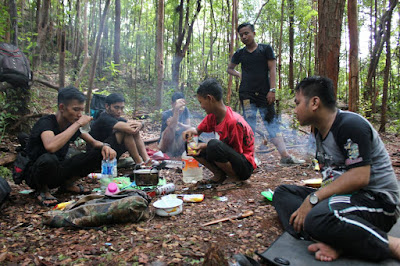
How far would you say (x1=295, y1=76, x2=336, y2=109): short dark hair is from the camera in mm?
2097

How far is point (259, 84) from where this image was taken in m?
4.96

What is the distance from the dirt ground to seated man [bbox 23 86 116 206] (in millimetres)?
266

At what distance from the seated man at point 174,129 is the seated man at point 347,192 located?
3.32 meters

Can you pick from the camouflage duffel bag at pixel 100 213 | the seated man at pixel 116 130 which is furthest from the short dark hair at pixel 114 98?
the camouflage duffel bag at pixel 100 213

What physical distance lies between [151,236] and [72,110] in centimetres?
184

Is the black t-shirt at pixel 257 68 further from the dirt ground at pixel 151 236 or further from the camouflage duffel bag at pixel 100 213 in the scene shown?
the camouflage duffel bag at pixel 100 213

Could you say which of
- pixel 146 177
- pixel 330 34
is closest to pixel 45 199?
pixel 146 177

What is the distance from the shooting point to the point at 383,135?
335 inches

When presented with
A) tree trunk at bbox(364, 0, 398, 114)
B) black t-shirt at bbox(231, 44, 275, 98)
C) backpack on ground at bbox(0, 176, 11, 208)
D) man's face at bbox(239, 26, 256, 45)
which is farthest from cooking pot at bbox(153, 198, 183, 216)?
tree trunk at bbox(364, 0, 398, 114)

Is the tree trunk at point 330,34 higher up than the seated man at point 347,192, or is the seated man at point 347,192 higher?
the tree trunk at point 330,34

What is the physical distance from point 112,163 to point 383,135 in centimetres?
828

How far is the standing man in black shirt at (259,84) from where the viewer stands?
4.83m

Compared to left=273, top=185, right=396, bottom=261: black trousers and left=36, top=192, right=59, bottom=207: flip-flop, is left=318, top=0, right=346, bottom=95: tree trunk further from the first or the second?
left=36, top=192, right=59, bottom=207: flip-flop

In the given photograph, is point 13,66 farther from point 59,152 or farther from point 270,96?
point 270,96
